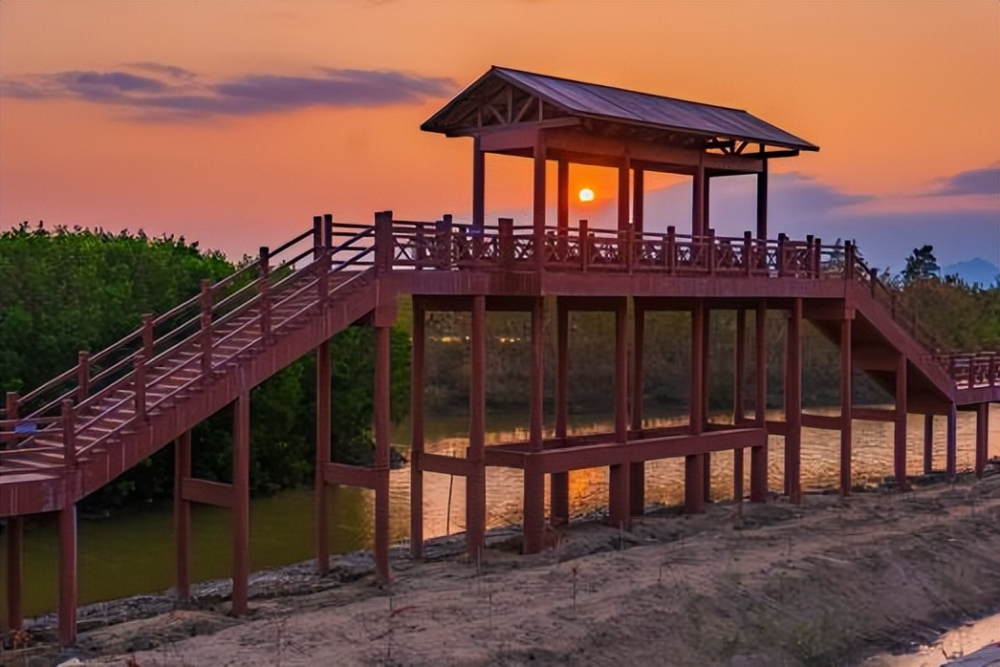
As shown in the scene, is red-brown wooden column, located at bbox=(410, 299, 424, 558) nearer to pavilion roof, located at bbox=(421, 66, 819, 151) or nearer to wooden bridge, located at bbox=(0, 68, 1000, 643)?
wooden bridge, located at bbox=(0, 68, 1000, 643)

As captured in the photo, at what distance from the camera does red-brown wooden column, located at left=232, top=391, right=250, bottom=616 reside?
16.8 metres

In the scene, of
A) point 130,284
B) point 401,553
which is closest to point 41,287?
point 130,284

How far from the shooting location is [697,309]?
82.5 ft

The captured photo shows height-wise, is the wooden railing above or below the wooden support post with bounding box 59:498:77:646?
above

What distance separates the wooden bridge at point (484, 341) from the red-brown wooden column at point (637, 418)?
0.08m

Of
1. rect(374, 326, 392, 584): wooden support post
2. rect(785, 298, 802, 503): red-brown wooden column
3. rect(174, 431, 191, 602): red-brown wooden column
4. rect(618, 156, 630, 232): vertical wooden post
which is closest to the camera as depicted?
rect(174, 431, 191, 602): red-brown wooden column

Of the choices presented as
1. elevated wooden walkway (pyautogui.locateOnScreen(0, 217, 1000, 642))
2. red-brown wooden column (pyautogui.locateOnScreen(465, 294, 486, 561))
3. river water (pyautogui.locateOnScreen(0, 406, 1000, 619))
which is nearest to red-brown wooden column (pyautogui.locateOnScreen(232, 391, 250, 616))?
elevated wooden walkway (pyautogui.locateOnScreen(0, 217, 1000, 642))

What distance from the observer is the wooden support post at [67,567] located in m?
14.8

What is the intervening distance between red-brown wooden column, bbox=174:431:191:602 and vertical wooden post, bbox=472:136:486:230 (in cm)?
727

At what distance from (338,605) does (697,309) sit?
11.3 metres

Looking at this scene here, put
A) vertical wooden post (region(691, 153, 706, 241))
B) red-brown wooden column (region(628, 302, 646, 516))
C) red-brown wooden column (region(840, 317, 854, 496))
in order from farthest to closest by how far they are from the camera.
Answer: red-brown wooden column (region(840, 317, 854, 496))
red-brown wooden column (region(628, 302, 646, 516))
vertical wooden post (region(691, 153, 706, 241))

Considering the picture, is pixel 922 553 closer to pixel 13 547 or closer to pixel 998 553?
pixel 998 553

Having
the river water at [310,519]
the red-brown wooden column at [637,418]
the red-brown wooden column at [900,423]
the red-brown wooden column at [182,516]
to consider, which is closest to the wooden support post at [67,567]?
the red-brown wooden column at [182,516]

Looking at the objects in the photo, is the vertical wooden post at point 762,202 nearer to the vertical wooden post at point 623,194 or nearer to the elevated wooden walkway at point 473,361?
the elevated wooden walkway at point 473,361
